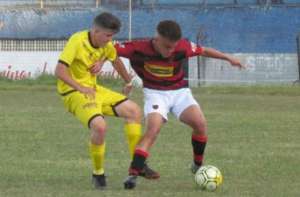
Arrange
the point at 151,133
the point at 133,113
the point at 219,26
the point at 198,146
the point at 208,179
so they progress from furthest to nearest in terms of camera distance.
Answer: the point at 219,26 → the point at 198,146 → the point at 133,113 → the point at 151,133 → the point at 208,179

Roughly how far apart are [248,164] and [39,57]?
26918 millimetres

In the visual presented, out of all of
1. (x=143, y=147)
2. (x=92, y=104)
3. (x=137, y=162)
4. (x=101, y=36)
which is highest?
(x=101, y=36)

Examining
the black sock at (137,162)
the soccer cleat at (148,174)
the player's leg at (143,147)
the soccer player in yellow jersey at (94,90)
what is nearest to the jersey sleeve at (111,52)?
the soccer player in yellow jersey at (94,90)

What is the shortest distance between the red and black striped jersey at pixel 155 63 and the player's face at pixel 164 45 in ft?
0.15

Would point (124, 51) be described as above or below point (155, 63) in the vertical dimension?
above

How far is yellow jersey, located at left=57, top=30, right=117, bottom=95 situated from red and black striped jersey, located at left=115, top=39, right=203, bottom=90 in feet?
0.69

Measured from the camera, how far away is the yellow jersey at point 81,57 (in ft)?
28.9

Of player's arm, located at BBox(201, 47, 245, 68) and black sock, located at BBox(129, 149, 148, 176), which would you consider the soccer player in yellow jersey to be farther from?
player's arm, located at BBox(201, 47, 245, 68)

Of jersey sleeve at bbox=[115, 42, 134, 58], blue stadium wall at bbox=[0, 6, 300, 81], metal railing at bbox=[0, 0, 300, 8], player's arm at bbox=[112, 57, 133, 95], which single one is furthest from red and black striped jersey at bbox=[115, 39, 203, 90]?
metal railing at bbox=[0, 0, 300, 8]

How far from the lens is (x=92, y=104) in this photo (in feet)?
29.0

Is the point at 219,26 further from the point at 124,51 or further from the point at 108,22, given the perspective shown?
the point at 108,22

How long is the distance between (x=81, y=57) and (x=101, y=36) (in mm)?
299

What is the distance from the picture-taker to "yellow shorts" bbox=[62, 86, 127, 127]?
8812 millimetres

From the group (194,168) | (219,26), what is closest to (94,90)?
(194,168)
